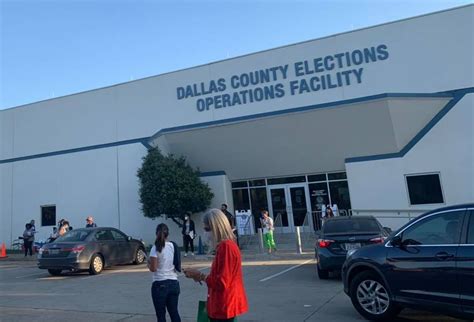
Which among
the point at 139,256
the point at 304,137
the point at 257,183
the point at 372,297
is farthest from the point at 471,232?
the point at 257,183

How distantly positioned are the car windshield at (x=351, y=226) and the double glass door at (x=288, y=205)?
1080 cm

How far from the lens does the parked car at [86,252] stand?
41.4 feet

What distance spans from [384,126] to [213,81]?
885cm

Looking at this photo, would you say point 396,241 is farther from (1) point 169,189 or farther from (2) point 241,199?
(2) point 241,199

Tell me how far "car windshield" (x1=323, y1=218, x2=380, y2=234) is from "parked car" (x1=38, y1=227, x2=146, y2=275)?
7348mm

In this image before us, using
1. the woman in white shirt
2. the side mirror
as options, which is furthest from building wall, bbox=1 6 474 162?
the woman in white shirt

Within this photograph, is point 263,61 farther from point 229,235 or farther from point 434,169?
point 229,235

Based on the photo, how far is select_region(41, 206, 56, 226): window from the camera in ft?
83.0

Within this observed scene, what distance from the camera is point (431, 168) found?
1816cm

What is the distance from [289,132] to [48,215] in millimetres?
15787

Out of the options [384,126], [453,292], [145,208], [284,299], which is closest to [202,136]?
[145,208]

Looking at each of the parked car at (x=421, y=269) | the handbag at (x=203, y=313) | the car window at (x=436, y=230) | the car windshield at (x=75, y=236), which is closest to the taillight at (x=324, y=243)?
the parked car at (x=421, y=269)

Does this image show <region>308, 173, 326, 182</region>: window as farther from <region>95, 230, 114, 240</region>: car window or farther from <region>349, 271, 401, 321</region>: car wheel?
<region>349, 271, 401, 321</region>: car wheel

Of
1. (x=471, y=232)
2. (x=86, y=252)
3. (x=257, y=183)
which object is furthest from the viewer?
(x=257, y=183)
